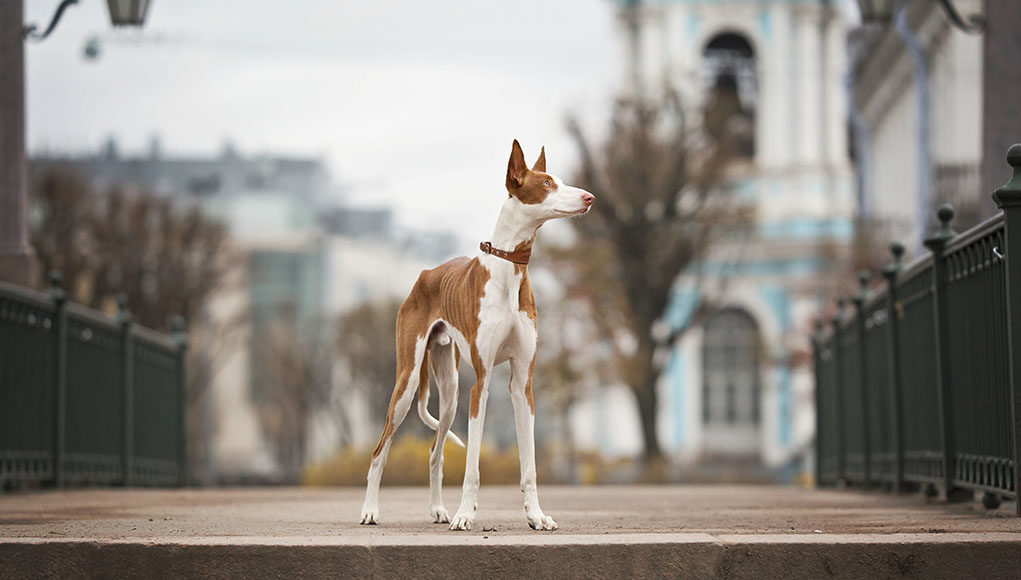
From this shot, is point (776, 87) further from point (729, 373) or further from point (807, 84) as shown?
point (729, 373)

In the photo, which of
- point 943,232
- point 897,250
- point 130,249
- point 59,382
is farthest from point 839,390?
point 130,249

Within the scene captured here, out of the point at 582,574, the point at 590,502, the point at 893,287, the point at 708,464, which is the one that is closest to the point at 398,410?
the point at 582,574

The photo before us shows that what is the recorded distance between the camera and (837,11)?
58812 millimetres

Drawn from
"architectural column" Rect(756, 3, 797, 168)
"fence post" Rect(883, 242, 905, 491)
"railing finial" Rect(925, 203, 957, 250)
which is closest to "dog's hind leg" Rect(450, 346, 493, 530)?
"railing finial" Rect(925, 203, 957, 250)

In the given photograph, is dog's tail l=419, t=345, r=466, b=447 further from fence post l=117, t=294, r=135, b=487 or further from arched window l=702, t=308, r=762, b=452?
arched window l=702, t=308, r=762, b=452

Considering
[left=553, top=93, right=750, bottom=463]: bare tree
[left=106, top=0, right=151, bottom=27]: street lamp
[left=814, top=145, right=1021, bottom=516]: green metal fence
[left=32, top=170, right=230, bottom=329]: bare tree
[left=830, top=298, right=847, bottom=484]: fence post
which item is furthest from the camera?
[left=32, top=170, right=230, bottom=329]: bare tree

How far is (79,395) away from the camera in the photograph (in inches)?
636

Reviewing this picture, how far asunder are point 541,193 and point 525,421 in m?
1.11

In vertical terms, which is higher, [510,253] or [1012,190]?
[1012,190]

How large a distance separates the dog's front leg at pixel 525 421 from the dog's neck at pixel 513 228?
0.53m

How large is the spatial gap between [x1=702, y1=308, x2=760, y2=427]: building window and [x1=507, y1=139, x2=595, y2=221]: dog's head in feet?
162

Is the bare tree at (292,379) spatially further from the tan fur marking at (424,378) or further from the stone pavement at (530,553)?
the stone pavement at (530,553)

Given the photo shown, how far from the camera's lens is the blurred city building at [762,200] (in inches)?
2250

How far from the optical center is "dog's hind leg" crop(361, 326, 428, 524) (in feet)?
31.2
